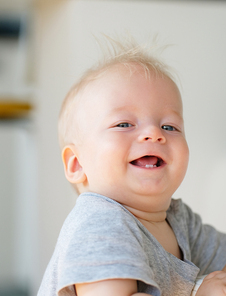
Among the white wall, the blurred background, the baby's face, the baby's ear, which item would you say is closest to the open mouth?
the baby's face

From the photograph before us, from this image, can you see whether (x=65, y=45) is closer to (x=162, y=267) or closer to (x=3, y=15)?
(x=3, y=15)

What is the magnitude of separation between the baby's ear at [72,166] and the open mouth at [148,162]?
108 mm

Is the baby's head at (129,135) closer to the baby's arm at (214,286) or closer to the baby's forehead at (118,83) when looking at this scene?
the baby's forehead at (118,83)

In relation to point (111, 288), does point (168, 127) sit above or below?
above

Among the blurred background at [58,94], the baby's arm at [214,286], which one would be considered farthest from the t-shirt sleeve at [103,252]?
the blurred background at [58,94]

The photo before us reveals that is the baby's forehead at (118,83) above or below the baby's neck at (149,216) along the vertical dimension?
above

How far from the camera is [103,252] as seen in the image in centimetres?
44

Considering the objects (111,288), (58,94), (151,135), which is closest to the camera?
(111,288)

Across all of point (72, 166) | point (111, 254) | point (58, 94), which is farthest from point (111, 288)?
point (58, 94)

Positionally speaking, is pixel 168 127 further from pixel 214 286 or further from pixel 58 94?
pixel 58 94

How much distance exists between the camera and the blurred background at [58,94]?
124 cm

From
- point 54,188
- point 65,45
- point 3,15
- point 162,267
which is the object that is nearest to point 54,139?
point 54,188

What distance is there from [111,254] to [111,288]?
4cm

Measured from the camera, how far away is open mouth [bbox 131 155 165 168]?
0.57 meters
